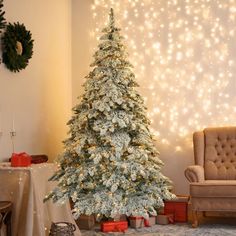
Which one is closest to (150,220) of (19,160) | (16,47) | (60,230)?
(60,230)

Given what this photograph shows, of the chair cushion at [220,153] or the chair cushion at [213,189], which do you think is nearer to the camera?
the chair cushion at [213,189]

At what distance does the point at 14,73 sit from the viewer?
443 centimetres

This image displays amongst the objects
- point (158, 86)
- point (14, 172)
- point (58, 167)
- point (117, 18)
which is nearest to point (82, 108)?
point (58, 167)

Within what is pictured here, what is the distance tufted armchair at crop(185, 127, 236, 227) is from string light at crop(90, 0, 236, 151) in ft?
0.88

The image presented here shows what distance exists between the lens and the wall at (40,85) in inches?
171

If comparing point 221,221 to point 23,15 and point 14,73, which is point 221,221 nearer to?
point 14,73

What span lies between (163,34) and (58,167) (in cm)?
243

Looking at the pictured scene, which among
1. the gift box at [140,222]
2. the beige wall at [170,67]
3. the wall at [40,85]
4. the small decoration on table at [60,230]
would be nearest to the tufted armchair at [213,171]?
the beige wall at [170,67]

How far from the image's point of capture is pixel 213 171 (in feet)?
16.7

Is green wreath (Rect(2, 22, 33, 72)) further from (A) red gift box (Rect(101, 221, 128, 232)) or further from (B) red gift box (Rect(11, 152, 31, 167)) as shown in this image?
(A) red gift box (Rect(101, 221, 128, 232))

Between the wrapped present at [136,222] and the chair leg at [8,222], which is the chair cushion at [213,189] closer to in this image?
the wrapped present at [136,222]

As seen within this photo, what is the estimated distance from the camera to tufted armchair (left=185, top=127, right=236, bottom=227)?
4551 millimetres

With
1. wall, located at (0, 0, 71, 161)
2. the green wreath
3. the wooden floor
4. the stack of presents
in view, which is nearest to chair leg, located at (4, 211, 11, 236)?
wall, located at (0, 0, 71, 161)

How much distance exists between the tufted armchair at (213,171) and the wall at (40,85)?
1.70 m
